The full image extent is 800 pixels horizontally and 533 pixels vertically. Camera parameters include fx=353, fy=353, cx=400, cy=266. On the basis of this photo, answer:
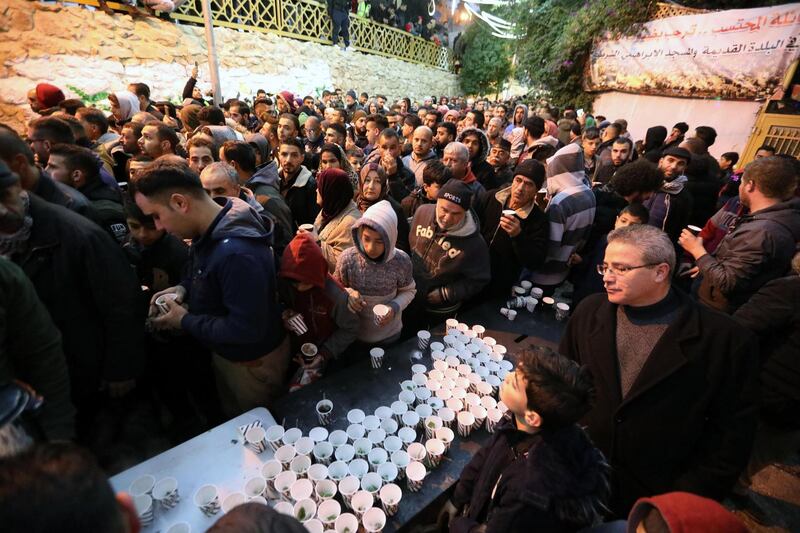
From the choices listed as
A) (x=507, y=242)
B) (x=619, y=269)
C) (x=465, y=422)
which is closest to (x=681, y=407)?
(x=619, y=269)

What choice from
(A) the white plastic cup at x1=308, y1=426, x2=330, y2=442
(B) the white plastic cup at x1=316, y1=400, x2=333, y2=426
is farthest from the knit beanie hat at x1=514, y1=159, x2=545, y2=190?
(A) the white plastic cup at x1=308, y1=426, x2=330, y2=442

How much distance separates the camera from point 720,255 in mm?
2967

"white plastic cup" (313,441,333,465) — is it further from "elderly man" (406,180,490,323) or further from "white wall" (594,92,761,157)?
"white wall" (594,92,761,157)

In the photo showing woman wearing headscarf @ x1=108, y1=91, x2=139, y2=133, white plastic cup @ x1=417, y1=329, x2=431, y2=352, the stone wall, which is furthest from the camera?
the stone wall

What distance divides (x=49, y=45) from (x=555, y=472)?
1242 cm

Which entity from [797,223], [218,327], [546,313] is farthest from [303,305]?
[797,223]

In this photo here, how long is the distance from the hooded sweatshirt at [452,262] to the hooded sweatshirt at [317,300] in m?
1.02

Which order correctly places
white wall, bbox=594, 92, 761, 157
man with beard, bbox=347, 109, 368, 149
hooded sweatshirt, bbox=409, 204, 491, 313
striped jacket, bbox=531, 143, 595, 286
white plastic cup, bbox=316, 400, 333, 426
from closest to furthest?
white plastic cup, bbox=316, 400, 333, 426
hooded sweatshirt, bbox=409, 204, 491, 313
striped jacket, bbox=531, 143, 595, 286
man with beard, bbox=347, 109, 368, 149
white wall, bbox=594, 92, 761, 157

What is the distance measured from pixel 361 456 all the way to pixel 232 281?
1.20 m

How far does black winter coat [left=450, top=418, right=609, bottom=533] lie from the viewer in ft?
4.30

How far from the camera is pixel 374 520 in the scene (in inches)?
64.2

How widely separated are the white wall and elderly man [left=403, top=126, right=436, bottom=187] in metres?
9.91

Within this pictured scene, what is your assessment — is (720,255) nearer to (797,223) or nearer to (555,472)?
(797,223)

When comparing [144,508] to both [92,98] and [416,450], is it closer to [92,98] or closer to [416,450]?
[416,450]
